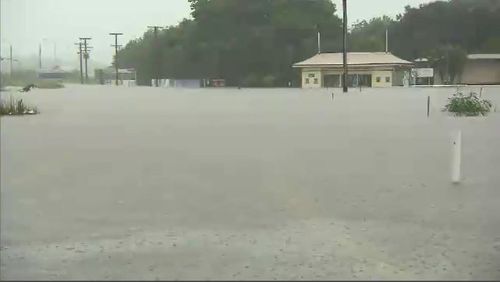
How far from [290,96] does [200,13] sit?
1.34 metres

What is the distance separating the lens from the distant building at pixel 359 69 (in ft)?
19.0

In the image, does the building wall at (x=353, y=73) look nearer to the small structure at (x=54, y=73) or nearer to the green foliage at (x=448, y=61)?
the green foliage at (x=448, y=61)

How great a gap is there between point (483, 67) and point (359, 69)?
42.8 inches

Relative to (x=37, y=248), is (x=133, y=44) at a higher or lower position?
higher

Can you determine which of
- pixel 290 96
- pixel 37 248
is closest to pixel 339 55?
pixel 290 96

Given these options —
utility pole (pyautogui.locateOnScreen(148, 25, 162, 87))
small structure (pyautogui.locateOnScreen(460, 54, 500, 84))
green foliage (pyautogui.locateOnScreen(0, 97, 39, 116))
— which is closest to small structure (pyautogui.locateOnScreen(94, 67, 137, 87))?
utility pole (pyautogui.locateOnScreen(148, 25, 162, 87))

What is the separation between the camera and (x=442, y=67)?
18.9ft

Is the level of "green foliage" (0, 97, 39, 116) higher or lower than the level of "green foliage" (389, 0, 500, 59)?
lower

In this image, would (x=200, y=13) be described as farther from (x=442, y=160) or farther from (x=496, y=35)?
(x=442, y=160)

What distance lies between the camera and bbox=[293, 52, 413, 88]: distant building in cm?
579

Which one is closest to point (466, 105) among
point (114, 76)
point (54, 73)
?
point (114, 76)

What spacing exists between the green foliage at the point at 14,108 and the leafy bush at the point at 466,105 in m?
4.10

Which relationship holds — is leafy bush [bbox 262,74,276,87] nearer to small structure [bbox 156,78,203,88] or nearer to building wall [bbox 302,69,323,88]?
building wall [bbox 302,69,323,88]

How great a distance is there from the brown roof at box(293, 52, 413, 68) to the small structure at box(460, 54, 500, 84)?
1.96ft
